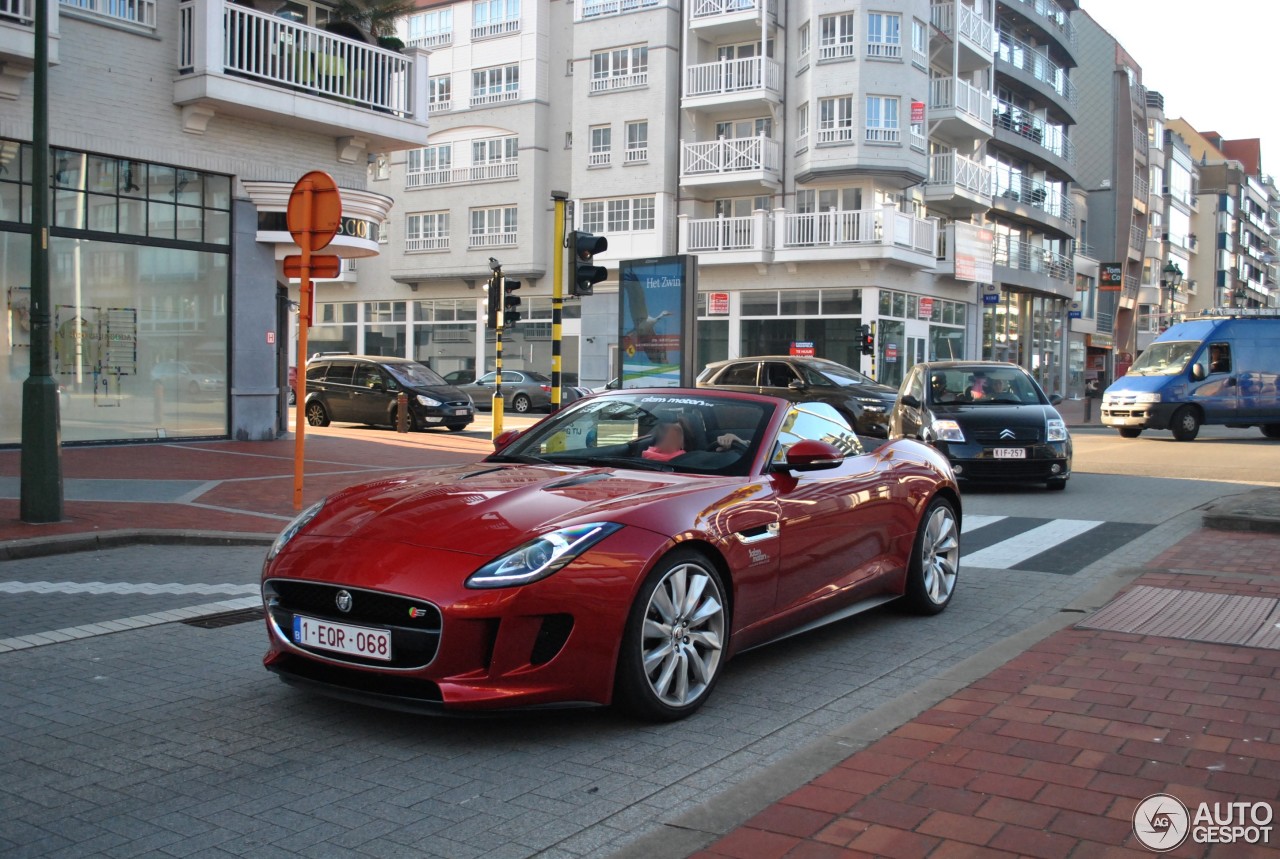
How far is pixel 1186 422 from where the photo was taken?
24703 mm

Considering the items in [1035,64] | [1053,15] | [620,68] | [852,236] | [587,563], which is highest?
[1053,15]


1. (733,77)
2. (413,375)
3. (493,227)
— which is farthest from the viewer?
(493,227)

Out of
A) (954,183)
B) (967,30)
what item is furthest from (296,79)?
(967,30)

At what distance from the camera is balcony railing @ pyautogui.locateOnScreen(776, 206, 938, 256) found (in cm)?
3553

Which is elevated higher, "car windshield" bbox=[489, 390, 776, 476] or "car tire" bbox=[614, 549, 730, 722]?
"car windshield" bbox=[489, 390, 776, 476]

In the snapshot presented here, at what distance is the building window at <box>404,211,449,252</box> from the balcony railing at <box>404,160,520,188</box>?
120 cm

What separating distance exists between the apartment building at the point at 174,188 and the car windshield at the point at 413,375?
6.33 meters

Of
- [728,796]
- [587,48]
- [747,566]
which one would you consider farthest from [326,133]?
[587,48]

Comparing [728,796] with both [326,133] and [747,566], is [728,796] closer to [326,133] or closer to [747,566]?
[747,566]

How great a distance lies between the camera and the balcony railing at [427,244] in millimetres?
44844

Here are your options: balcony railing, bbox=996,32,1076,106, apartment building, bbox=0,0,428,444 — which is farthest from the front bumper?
balcony railing, bbox=996,32,1076,106

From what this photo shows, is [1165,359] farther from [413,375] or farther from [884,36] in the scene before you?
[413,375]

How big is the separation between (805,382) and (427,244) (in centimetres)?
2712

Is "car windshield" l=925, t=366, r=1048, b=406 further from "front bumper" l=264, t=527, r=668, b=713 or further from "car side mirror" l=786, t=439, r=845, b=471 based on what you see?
"front bumper" l=264, t=527, r=668, b=713
